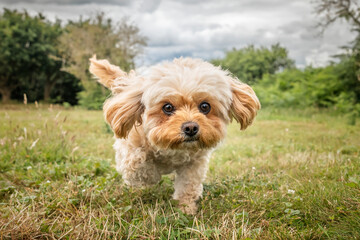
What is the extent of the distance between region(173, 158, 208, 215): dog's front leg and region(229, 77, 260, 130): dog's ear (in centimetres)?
65

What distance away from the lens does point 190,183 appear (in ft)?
11.8

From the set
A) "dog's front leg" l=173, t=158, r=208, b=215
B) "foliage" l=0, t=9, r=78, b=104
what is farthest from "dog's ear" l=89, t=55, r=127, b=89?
"foliage" l=0, t=9, r=78, b=104

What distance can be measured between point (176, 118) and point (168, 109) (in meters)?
0.20

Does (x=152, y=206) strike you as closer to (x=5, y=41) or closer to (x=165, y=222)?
(x=165, y=222)

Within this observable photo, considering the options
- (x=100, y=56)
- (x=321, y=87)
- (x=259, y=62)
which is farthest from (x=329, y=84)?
(x=100, y=56)

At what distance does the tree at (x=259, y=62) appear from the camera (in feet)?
86.6

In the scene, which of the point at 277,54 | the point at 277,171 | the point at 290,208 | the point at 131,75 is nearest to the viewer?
the point at 290,208

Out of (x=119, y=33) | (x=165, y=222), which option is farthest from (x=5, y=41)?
(x=165, y=222)

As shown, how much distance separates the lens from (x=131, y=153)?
12.0ft

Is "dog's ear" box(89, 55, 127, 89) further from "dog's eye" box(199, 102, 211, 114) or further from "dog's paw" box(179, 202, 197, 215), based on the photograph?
"dog's paw" box(179, 202, 197, 215)

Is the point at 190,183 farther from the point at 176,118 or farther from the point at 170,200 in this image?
the point at 176,118

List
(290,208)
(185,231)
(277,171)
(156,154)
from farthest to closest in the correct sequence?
1. (277,171)
2. (156,154)
3. (290,208)
4. (185,231)

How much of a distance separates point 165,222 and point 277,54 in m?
27.0

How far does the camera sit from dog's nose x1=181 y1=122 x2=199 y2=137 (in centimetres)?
292
